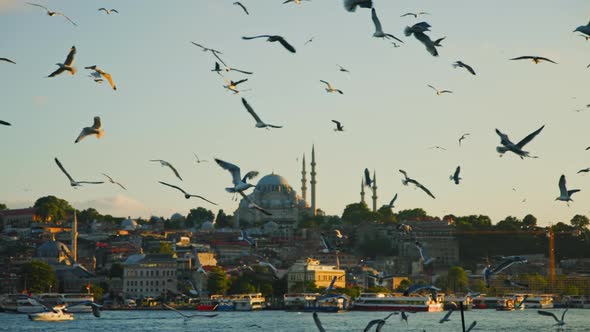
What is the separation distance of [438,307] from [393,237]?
36.8m

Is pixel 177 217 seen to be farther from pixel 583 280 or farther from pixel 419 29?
pixel 419 29

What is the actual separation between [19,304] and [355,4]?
198 ft

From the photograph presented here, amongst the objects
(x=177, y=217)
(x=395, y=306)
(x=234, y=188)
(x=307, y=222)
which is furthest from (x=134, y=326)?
(x=177, y=217)

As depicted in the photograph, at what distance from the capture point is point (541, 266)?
10088 centimetres

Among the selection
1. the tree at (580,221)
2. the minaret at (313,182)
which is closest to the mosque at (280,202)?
the minaret at (313,182)

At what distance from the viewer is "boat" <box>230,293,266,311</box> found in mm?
72188

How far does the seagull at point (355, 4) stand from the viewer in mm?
12812

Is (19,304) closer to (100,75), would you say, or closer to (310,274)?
(310,274)

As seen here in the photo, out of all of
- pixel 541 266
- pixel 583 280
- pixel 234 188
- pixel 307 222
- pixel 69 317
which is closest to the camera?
pixel 234 188

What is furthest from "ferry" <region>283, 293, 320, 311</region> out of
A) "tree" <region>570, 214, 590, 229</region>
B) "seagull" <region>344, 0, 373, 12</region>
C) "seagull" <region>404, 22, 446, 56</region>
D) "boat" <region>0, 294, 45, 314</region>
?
"seagull" <region>344, 0, 373, 12</region>

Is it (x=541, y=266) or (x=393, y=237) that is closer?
(x=541, y=266)

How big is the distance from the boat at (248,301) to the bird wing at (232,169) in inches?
2197

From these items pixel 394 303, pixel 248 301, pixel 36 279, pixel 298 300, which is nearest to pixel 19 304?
pixel 36 279

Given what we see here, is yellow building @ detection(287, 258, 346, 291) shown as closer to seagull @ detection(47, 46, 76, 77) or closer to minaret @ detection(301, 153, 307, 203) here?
minaret @ detection(301, 153, 307, 203)
